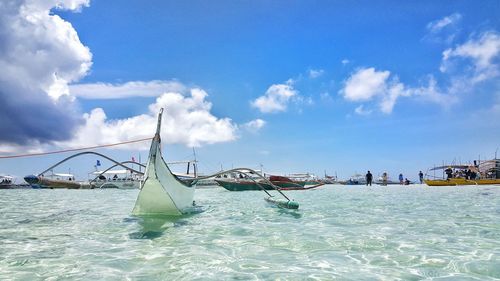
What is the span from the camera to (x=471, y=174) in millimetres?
52938

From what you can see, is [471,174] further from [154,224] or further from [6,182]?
Result: [6,182]

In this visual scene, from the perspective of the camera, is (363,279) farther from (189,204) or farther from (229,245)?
(189,204)

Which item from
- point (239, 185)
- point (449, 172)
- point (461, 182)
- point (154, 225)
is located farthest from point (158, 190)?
point (449, 172)

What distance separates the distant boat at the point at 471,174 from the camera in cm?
4847

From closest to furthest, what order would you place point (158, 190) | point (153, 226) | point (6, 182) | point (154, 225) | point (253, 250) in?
1. point (253, 250)
2. point (153, 226)
3. point (154, 225)
4. point (158, 190)
5. point (6, 182)

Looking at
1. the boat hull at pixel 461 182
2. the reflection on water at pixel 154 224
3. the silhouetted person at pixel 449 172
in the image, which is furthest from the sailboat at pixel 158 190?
the silhouetted person at pixel 449 172

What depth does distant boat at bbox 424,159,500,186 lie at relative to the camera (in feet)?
159

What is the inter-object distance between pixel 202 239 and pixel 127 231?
264 centimetres

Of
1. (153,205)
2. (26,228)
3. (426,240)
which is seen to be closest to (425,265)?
(426,240)

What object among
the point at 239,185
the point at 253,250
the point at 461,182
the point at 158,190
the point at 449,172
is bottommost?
the point at 253,250

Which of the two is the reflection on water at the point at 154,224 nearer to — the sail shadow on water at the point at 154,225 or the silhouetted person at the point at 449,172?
the sail shadow on water at the point at 154,225

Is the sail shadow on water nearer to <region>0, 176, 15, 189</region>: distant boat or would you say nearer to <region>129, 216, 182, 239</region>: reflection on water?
<region>129, 216, 182, 239</region>: reflection on water

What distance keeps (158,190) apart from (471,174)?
5231 centimetres

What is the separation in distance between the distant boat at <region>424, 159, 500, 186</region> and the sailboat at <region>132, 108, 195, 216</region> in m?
43.9
